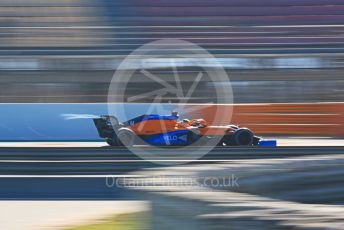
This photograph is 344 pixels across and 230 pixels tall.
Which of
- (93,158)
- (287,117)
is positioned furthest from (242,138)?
(287,117)

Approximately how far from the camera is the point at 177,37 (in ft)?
71.3

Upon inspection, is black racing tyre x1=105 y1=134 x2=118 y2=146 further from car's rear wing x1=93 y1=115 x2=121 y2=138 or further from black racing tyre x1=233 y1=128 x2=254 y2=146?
black racing tyre x1=233 y1=128 x2=254 y2=146

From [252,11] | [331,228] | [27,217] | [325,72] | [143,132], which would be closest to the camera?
[331,228]

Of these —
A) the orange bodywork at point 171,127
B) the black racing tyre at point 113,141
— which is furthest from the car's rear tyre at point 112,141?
the orange bodywork at point 171,127

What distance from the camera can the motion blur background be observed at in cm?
1873

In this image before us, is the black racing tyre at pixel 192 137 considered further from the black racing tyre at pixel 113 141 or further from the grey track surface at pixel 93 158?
the black racing tyre at pixel 113 141

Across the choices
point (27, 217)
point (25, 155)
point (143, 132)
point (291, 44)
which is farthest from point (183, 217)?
point (291, 44)

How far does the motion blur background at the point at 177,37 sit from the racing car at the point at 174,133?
4.25m

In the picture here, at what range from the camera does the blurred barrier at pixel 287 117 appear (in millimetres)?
15945

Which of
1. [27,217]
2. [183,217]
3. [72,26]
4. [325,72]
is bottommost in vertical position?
[27,217]

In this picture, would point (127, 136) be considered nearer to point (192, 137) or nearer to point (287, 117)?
point (192, 137)

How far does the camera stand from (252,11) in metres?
22.6

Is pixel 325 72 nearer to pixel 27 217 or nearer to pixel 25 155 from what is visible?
pixel 25 155

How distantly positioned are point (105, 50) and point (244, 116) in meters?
6.89
